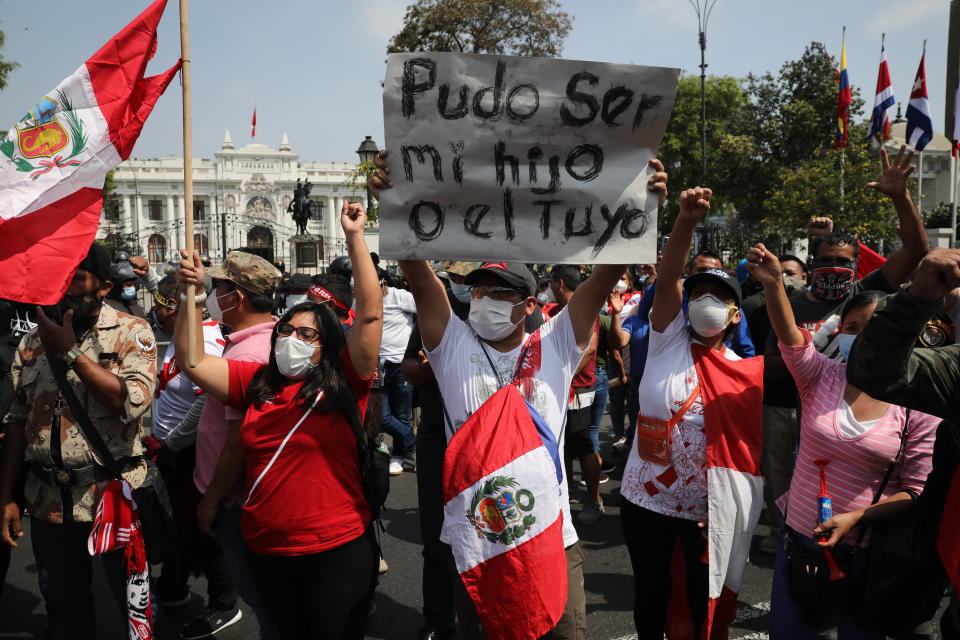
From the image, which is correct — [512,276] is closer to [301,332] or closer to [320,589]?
[301,332]

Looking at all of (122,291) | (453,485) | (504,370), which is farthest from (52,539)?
(122,291)

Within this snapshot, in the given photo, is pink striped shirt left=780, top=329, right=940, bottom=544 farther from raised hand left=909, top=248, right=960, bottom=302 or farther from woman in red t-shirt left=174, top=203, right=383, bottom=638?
woman in red t-shirt left=174, top=203, right=383, bottom=638

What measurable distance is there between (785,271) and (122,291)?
19.2ft

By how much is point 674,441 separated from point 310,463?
141 centimetres

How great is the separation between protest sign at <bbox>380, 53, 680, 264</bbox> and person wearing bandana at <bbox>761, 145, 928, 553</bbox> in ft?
4.61

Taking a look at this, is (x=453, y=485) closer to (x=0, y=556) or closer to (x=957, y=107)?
(x=0, y=556)

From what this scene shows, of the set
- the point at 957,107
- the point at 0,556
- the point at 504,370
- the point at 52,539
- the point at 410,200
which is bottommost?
the point at 0,556

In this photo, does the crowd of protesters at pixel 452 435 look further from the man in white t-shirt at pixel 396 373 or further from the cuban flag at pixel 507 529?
the man in white t-shirt at pixel 396 373

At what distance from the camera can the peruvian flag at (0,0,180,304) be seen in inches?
103

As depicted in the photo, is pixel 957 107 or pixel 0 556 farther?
pixel 957 107

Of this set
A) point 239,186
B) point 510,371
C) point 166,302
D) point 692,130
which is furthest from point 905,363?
point 239,186

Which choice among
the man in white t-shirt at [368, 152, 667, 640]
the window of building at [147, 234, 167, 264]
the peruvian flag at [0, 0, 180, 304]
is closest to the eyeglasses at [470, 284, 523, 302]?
the man in white t-shirt at [368, 152, 667, 640]

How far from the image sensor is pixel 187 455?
11.2ft

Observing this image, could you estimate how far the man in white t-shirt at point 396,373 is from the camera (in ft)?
21.4
